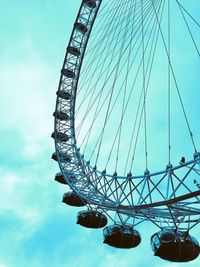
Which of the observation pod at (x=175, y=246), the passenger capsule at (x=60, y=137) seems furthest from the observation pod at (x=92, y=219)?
the passenger capsule at (x=60, y=137)

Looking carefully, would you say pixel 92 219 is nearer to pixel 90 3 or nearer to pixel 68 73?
pixel 68 73

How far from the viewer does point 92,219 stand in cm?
2652

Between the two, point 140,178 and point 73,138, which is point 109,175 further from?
point 73,138

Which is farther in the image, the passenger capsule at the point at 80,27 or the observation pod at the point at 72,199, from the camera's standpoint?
the passenger capsule at the point at 80,27

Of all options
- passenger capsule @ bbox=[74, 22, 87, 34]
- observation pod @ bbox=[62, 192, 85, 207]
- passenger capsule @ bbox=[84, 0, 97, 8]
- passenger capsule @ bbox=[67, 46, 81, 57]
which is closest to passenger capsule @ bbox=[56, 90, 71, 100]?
passenger capsule @ bbox=[67, 46, 81, 57]

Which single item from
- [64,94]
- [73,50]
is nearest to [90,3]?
[73,50]

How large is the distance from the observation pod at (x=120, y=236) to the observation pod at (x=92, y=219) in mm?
5003

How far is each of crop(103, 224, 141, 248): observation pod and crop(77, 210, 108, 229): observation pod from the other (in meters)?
5.00

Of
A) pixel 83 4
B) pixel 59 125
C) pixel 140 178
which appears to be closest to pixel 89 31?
pixel 83 4

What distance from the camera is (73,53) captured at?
35.9 metres

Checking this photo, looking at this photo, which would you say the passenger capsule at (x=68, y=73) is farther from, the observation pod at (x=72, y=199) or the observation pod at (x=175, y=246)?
the observation pod at (x=175, y=246)

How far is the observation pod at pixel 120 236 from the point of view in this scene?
69.6 ft

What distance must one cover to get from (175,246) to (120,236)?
451 cm

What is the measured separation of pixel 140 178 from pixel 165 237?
12.5ft
